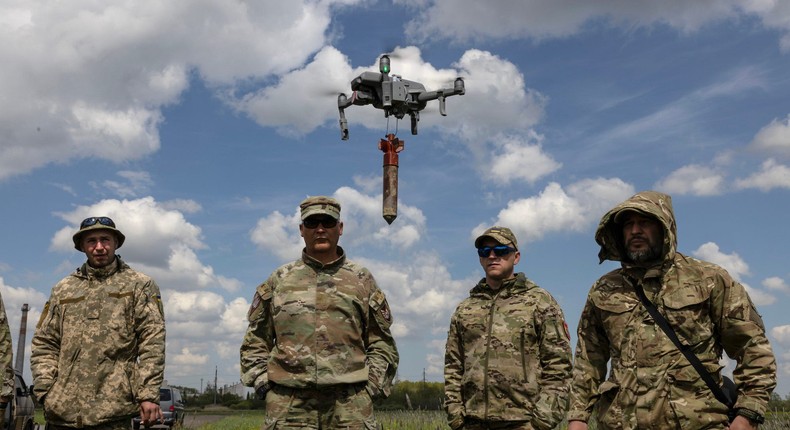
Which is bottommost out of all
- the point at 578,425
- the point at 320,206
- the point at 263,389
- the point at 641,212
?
the point at 578,425

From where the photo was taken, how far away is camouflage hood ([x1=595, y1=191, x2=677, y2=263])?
489cm

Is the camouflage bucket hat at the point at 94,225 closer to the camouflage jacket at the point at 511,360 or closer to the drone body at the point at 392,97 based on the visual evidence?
the camouflage jacket at the point at 511,360

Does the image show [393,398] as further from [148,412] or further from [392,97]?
[148,412]

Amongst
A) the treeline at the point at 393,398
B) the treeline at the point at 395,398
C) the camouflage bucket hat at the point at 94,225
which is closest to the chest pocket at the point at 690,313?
the camouflage bucket hat at the point at 94,225

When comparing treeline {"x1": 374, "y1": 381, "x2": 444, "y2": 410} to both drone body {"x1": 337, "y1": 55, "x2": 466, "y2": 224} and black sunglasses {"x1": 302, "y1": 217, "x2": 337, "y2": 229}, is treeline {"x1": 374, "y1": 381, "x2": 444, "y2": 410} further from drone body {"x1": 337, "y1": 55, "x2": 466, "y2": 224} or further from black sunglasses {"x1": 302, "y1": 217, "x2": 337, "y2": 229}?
black sunglasses {"x1": 302, "y1": 217, "x2": 337, "y2": 229}

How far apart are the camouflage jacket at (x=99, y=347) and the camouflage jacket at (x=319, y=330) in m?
1.49

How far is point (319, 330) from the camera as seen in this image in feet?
19.1

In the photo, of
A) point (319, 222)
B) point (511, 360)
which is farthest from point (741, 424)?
point (319, 222)

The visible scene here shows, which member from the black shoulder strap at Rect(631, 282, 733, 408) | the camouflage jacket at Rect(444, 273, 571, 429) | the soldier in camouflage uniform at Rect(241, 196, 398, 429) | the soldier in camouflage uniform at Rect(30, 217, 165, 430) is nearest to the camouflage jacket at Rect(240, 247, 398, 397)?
the soldier in camouflage uniform at Rect(241, 196, 398, 429)

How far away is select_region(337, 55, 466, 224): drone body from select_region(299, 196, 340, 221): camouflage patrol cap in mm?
30289

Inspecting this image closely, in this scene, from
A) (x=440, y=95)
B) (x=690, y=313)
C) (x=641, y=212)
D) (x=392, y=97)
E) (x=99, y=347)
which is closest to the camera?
(x=690, y=313)

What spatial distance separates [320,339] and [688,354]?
2.49 metres

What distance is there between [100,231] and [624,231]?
183 inches

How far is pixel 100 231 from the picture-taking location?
24.0 feet
